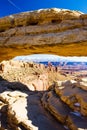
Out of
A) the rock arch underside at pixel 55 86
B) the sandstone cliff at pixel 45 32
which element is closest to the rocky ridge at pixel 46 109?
the rock arch underside at pixel 55 86

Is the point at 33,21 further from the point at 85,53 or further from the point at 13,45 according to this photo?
the point at 85,53

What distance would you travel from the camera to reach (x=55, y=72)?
29.5 m

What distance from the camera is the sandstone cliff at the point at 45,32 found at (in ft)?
31.8

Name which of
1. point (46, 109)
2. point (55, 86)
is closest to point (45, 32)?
point (55, 86)

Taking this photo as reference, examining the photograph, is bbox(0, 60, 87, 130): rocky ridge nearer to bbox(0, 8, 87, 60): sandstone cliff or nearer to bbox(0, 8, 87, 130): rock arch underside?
bbox(0, 8, 87, 130): rock arch underside

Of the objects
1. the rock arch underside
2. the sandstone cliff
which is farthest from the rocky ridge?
the sandstone cliff

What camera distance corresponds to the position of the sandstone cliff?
9695 mm

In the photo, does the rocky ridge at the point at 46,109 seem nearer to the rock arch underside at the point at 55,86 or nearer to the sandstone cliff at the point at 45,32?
the rock arch underside at the point at 55,86

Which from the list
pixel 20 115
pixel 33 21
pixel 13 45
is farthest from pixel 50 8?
pixel 20 115

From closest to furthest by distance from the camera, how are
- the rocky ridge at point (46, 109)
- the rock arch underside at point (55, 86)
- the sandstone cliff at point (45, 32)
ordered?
the rocky ridge at point (46, 109) → the rock arch underside at point (55, 86) → the sandstone cliff at point (45, 32)

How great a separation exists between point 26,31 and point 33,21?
61 cm

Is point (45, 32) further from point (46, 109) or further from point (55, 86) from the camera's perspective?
point (46, 109)

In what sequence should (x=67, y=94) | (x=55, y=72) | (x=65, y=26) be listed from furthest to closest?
(x=55, y=72) < (x=65, y=26) < (x=67, y=94)

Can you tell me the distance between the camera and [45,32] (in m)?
10.6
